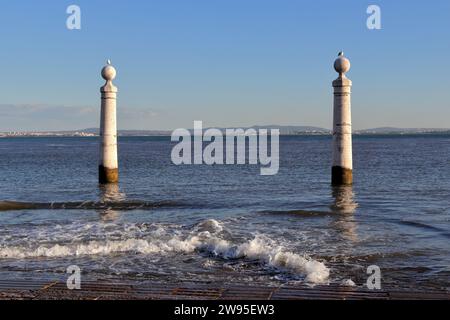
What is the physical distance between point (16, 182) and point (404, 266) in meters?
33.4

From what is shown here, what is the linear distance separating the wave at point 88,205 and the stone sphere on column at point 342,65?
9.82 m

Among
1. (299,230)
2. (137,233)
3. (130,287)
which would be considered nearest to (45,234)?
(137,233)

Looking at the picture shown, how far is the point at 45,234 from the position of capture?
17906 millimetres

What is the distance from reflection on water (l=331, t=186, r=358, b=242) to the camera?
18.1 meters

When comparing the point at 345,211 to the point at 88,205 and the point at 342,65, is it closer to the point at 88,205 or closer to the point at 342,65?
the point at 342,65

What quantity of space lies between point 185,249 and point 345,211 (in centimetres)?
1005

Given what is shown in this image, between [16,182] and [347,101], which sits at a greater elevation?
[347,101]

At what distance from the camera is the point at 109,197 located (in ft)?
95.4

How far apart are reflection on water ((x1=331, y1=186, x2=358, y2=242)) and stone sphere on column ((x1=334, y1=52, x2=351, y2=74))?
5642 mm

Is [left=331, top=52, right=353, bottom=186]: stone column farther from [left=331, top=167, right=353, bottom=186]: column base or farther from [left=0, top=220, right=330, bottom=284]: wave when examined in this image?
[left=0, top=220, right=330, bottom=284]: wave

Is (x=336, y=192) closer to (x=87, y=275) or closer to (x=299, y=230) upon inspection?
(x=299, y=230)

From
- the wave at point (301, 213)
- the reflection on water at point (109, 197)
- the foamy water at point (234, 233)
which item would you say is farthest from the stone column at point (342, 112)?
the reflection on water at point (109, 197)

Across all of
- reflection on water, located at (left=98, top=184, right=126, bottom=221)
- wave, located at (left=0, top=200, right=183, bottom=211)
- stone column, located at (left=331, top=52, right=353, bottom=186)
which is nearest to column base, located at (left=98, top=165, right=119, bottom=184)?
reflection on water, located at (left=98, top=184, right=126, bottom=221)

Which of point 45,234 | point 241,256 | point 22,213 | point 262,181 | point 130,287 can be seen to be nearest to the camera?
point 130,287
